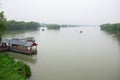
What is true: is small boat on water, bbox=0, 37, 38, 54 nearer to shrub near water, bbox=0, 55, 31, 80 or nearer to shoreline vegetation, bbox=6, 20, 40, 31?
shrub near water, bbox=0, 55, 31, 80

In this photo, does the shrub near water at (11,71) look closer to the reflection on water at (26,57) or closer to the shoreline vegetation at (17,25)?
the reflection on water at (26,57)

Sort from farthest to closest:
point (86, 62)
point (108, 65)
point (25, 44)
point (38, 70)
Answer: point (25, 44) → point (86, 62) → point (108, 65) → point (38, 70)

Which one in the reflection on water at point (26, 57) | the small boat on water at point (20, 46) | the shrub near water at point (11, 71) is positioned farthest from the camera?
the small boat on water at point (20, 46)

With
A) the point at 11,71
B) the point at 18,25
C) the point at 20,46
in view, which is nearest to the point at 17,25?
the point at 18,25

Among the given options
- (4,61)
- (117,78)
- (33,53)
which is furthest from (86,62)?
(4,61)

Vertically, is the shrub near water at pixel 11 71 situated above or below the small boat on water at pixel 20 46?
below

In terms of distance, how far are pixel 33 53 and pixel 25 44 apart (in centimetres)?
125

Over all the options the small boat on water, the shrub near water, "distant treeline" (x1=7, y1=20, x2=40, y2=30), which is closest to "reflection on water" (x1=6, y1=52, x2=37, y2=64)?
the small boat on water

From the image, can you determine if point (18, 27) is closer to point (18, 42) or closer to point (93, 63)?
point (18, 42)

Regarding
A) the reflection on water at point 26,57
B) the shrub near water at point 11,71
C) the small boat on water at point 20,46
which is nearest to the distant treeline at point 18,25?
the small boat on water at point 20,46

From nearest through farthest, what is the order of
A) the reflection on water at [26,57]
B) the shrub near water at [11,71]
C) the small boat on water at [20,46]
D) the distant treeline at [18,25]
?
the shrub near water at [11,71]
the reflection on water at [26,57]
the small boat on water at [20,46]
the distant treeline at [18,25]

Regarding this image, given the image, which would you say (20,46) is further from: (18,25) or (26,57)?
(18,25)

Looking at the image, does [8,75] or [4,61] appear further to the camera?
[4,61]

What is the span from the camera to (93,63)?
44.4ft
